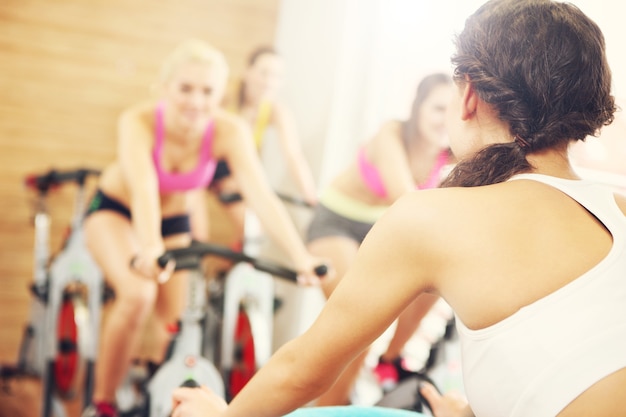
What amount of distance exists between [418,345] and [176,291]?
0.93 m

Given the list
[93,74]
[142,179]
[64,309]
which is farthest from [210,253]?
[93,74]

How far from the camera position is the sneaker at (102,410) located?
2369 millimetres

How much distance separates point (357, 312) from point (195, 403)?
1.05 ft

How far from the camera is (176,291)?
2707 mm

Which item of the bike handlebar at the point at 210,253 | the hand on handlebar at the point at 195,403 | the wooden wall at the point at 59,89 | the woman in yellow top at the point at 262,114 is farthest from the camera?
the wooden wall at the point at 59,89

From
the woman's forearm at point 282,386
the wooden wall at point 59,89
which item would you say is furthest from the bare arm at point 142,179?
the wooden wall at point 59,89

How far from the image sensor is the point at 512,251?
2.67 feet

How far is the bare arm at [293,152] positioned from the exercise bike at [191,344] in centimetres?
111

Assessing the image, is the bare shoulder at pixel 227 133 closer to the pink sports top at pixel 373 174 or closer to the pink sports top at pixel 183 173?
the pink sports top at pixel 183 173

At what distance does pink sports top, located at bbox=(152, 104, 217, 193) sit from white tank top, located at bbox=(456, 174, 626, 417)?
1.84m

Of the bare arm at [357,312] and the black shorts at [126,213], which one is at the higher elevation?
the bare arm at [357,312]

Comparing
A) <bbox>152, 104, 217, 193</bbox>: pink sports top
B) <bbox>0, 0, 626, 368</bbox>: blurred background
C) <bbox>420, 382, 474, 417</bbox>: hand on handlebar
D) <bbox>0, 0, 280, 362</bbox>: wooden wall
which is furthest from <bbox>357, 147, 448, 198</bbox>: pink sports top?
<bbox>0, 0, 280, 362</bbox>: wooden wall

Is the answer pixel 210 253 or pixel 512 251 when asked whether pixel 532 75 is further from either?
pixel 210 253

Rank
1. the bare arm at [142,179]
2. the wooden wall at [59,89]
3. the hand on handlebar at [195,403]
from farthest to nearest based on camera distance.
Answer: the wooden wall at [59,89]
the bare arm at [142,179]
the hand on handlebar at [195,403]
